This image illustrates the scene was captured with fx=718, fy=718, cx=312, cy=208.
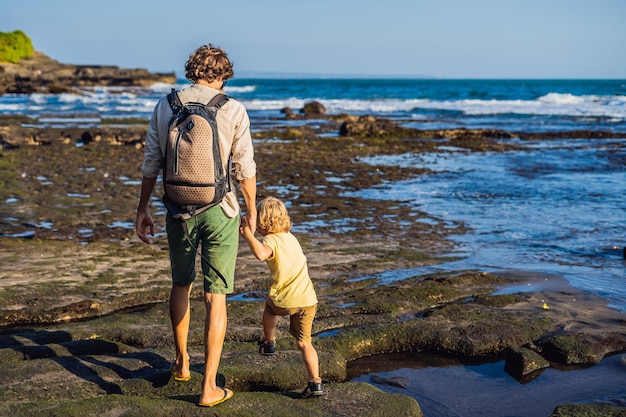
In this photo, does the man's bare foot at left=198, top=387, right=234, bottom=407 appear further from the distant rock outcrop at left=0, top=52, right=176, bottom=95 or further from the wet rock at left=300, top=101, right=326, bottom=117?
the distant rock outcrop at left=0, top=52, right=176, bottom=95

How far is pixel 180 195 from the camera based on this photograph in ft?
13.3

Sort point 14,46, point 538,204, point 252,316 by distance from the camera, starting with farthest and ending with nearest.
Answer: point 14,46 < point 538,204 < point 252,316

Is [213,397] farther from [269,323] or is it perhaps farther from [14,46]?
[14,46]

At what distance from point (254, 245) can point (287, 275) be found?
0.39 meters

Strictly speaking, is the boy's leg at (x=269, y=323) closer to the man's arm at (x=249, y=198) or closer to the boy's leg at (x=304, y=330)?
the boy's leg at (x=304, y=330)

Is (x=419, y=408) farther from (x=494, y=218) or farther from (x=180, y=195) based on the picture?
(x=494, y=218)

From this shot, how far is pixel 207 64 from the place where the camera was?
4.13m

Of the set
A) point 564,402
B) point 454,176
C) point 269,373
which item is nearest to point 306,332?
point 269,373

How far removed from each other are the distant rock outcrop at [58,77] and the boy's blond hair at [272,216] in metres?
61.6

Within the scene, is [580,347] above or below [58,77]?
below

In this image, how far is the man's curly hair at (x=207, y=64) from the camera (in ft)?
13.6

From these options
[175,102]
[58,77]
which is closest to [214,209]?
[175,102]

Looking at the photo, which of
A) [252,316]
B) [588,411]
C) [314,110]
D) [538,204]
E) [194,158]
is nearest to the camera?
[194,158]

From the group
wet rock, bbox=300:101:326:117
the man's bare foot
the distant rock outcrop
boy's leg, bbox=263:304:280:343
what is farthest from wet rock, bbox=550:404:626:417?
the distant rock outcrop
